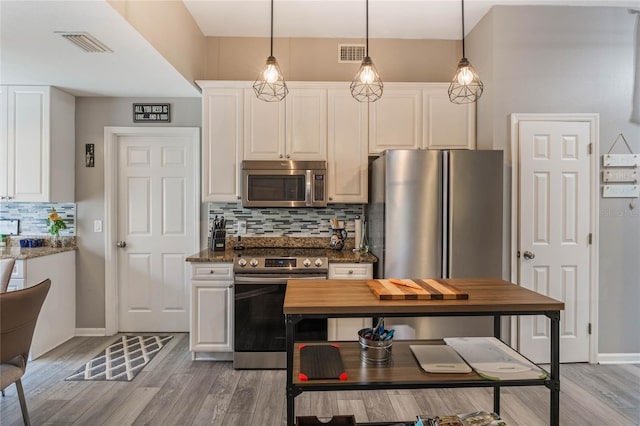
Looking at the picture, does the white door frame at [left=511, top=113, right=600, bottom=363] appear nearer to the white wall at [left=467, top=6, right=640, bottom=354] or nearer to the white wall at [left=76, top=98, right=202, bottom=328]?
the white wall at [left=467, top=6, right=640, bottom=354]

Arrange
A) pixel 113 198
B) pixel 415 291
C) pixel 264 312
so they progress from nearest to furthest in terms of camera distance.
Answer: pixel 415 291 < pixel 264 312 < pixel 113 198

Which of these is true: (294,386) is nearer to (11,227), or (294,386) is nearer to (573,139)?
(573,139)

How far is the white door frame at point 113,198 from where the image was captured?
3670 millimetres

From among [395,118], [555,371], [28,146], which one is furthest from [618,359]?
[28,146]

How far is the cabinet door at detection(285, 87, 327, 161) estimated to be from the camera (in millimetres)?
3344

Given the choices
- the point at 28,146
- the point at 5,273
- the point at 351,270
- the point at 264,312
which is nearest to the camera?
the point at 5,273

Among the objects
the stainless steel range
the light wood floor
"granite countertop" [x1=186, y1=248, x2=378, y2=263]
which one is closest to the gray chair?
the light wood floor

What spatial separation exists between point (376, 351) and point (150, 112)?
3323mm

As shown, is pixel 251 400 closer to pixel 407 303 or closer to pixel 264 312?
pixel 264 312

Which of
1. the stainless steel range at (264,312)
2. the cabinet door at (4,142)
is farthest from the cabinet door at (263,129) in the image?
the cabinet door at (4,142)

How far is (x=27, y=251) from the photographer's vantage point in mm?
3217

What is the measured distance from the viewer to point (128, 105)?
3.70m

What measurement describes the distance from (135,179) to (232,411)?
2.57 meters

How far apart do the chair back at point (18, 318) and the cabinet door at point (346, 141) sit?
2.27 m
